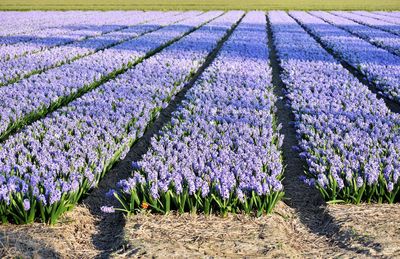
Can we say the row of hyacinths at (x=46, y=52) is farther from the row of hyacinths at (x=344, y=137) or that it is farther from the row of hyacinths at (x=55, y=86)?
the row of hyacinths at (x=344, y=137)

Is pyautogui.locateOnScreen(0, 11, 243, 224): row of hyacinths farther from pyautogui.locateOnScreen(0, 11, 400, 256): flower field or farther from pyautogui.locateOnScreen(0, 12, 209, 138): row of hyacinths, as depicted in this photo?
pyautogui.locateOnScreen(0, 12, 209, 138): row of hyacinths

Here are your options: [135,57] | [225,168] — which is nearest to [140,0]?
[135,57]

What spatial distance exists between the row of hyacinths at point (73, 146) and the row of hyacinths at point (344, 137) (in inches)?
110

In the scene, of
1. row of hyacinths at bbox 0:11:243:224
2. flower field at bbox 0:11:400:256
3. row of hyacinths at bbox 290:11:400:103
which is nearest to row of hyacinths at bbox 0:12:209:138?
flower field at bbox 0:11:400:256

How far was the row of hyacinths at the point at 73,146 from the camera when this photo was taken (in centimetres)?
535

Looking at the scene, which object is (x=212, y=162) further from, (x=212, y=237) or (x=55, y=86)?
(x=55, y=86)

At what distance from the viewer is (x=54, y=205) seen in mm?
5293

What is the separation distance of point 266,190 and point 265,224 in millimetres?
445

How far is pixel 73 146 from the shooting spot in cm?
692

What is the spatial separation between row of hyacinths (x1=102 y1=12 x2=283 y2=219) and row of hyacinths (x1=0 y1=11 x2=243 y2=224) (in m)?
0.49

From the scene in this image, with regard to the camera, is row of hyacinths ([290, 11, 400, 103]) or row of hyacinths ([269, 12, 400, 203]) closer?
row of hyacinths ([269, 12, 400, 203])

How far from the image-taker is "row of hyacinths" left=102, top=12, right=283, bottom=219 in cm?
561

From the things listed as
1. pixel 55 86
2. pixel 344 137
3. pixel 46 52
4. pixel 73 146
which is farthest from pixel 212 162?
pixel 46 52

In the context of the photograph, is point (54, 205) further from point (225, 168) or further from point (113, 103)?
point (113, 103)
